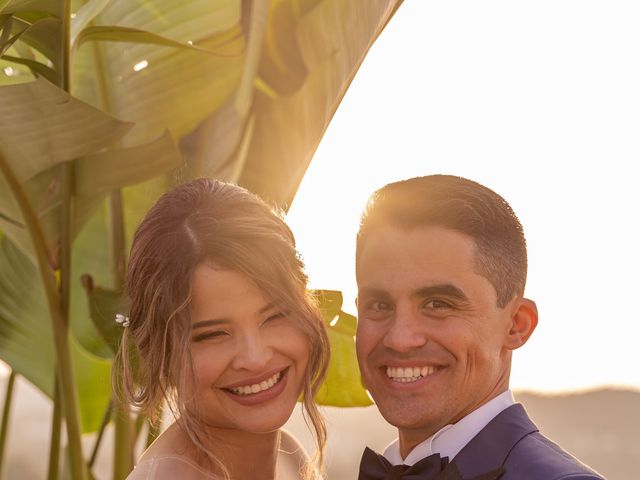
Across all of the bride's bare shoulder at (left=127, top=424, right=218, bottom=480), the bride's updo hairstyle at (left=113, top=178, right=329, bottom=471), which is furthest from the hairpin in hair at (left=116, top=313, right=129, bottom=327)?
the bride's bare shoulder at (left=127, top=424, right=218, bottom=480)

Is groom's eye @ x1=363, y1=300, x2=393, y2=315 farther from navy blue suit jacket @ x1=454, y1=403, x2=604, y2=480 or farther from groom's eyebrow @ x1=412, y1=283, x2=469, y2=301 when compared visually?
navy blue suit jacket @ x1=454, y1=403, x2=604, y2=480

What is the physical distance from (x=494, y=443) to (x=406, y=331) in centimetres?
21

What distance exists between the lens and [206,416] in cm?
159

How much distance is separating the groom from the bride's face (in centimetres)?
14

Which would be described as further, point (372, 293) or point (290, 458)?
point (290, 458)

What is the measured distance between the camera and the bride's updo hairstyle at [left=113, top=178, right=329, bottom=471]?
1.56 meters

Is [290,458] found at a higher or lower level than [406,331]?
lower

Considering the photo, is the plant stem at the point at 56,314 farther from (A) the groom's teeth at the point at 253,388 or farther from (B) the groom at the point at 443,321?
(B) the groom at the point at 443,321

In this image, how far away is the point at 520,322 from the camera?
1.51 meters

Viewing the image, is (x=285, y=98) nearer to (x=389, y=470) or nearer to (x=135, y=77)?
(x=135, y=77)

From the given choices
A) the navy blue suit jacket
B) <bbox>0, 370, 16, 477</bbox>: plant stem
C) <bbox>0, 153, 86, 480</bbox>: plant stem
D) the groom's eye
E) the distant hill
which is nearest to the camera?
the navy blue suit jacket

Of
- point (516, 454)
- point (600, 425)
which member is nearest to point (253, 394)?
point (516, 454)

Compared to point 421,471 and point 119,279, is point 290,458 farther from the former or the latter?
point 119,279

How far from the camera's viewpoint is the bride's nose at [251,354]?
59.1 inches
